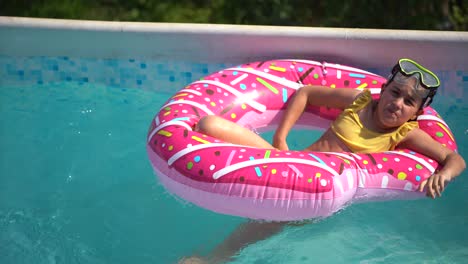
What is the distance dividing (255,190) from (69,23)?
79.7 inches

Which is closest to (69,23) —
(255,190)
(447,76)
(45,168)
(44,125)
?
(44,125)

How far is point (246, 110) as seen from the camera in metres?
3.48

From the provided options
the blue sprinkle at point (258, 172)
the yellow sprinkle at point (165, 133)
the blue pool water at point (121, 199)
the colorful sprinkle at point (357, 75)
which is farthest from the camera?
the colorful sprinkle at point (357, 75)

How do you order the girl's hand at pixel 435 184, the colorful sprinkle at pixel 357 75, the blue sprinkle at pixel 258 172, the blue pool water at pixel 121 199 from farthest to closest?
the colorful sprinkle at pixel 357 75 < the blue pool water at pixel 121 199 < the girl's hand at pixel 435 184 < the blue sprinkle at pixel 258 172

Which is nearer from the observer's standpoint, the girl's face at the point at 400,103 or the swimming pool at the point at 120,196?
the girl's face at the point at 400,103

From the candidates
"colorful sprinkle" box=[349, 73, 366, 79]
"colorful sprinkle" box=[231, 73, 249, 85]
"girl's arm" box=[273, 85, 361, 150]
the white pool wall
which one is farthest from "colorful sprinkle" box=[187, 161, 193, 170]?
the white pool wall

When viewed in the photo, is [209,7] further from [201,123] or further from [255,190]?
[255,190]

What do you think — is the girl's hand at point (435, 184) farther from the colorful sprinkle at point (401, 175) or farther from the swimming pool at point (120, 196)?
the swimming pool at point (120, 196)

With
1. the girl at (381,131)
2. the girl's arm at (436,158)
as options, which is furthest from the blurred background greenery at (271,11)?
the girl's arm at (436,158)

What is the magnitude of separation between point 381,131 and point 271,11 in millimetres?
2114

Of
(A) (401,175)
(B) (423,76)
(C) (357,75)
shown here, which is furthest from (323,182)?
(C) (357,75)

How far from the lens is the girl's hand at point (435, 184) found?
288 centimetres

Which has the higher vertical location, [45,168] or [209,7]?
[209,7]

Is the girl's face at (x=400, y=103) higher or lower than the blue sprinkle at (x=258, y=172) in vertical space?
higher
